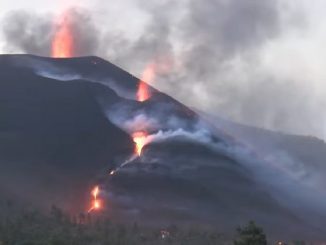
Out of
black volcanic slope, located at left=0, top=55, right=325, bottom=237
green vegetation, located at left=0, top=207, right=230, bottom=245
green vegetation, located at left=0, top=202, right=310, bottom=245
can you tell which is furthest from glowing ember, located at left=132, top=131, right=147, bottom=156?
green vegetation, located at left=0, top=207, right=230, bottom=245

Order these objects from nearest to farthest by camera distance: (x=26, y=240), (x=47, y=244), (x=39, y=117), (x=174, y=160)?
1. (x=47, y=244)
2. (x=26, y=240)
3. (x=174, y=160)
4. (x=39, y=117)

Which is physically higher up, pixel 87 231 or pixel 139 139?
pixel 139 139

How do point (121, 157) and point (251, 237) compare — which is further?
point (121, 157)

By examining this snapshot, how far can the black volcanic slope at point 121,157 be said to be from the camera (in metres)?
81.1

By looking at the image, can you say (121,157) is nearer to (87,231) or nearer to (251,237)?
(87,231)

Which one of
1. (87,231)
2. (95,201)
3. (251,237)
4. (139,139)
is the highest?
(139,139)

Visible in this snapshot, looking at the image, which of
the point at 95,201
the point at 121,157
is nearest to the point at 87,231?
the point at 95,201

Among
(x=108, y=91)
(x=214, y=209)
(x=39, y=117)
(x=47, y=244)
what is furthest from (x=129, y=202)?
(x=47, y=244)

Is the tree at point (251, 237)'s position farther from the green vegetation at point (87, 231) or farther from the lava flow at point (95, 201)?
the lava flow at point (95, 201)

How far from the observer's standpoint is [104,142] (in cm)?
9588

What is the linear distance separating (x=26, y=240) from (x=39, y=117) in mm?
57989

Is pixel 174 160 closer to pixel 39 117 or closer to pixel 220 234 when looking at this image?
pixel 39 117

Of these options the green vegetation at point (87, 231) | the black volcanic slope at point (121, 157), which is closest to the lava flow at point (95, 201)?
the black volcanic slope at point (121, 157)

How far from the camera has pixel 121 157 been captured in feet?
304
